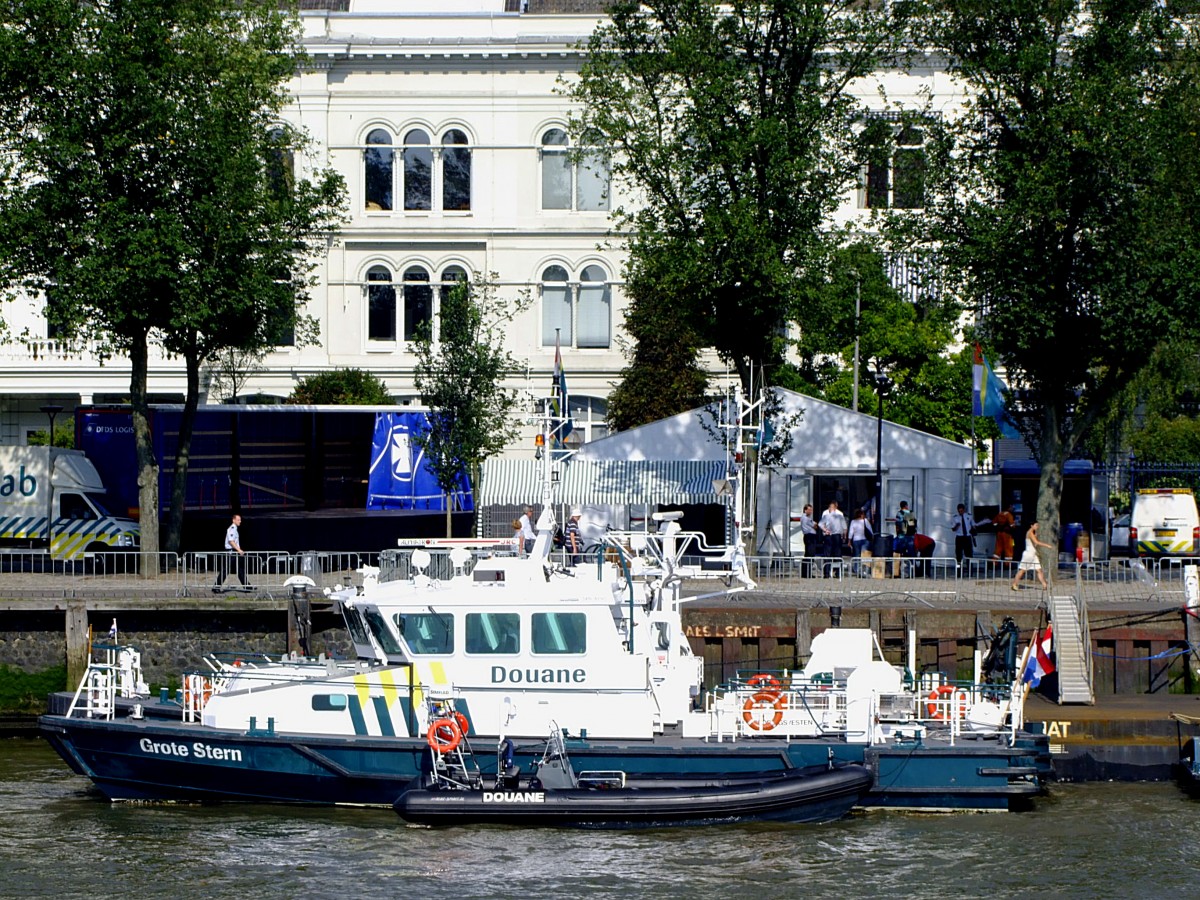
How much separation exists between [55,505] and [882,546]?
17.6 metres

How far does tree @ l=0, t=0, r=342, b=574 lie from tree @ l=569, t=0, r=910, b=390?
6992mm

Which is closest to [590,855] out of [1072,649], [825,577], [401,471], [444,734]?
[444,734]

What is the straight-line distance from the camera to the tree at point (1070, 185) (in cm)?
3359

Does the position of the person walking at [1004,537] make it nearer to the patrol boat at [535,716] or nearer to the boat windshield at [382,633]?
the patrol boat at [535,716]

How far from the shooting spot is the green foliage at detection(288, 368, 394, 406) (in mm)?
51281

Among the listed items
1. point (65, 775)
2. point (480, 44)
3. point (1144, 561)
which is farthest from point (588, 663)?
point (480, 44)

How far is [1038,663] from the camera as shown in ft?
89.0

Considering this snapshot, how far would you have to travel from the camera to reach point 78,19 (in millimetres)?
34156

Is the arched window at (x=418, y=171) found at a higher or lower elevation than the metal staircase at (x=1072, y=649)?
higher

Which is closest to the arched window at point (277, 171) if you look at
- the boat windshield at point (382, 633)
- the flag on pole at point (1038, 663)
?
the boat windshield at point (382, 633)

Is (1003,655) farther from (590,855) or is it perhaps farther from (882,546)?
(882,546)

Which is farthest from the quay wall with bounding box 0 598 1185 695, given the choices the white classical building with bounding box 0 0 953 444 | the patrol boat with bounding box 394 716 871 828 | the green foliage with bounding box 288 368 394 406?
the white classical building with bounding box 0 0 953 444

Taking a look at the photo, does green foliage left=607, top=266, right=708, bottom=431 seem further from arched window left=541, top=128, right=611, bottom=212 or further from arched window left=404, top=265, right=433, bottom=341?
arched window left=404, top=265, right=433, bottom=341

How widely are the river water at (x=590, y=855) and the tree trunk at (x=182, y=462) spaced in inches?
534
